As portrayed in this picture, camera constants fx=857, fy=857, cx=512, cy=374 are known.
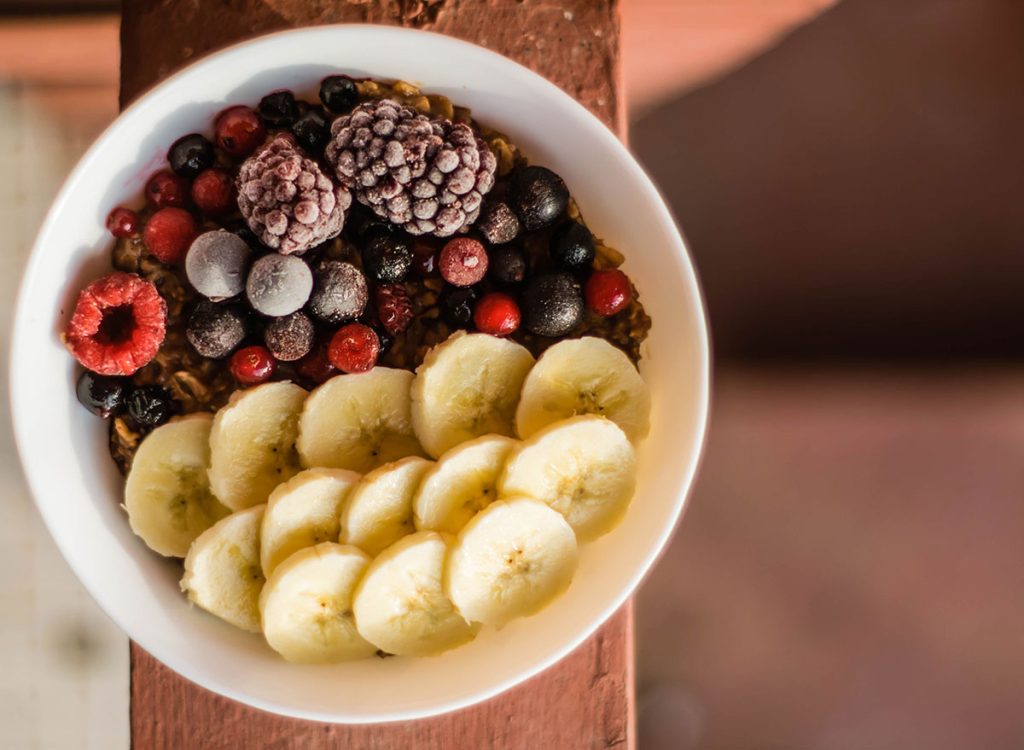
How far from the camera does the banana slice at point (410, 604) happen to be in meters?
0.79

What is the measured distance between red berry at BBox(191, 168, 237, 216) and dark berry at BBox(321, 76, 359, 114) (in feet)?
0.43

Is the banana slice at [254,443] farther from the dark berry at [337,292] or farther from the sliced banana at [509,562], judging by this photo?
the sliced banana at [509,562]

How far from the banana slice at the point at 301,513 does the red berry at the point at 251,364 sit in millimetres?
113

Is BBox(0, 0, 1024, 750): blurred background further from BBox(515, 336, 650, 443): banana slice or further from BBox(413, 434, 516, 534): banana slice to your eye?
BBox(413, 434, 516, 534): banana slice

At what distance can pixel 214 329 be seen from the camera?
845mm

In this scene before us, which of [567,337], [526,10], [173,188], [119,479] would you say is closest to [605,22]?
[526,10]

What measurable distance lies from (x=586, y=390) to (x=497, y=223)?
190 mm

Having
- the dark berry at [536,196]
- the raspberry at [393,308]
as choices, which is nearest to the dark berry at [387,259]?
the raspberry at [393,308]

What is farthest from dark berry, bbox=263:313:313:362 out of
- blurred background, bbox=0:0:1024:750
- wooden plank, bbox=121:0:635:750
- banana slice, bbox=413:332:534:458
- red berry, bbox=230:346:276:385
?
blurred background, bbox=0:0:1024:750

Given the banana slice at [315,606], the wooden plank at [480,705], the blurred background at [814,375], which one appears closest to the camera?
the banana slice at [315,606]

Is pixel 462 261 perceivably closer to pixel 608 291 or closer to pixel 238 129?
pixel 608 291

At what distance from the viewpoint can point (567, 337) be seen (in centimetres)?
89

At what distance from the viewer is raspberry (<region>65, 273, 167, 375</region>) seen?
32.3 inches

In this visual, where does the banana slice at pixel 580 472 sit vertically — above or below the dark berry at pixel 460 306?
below
